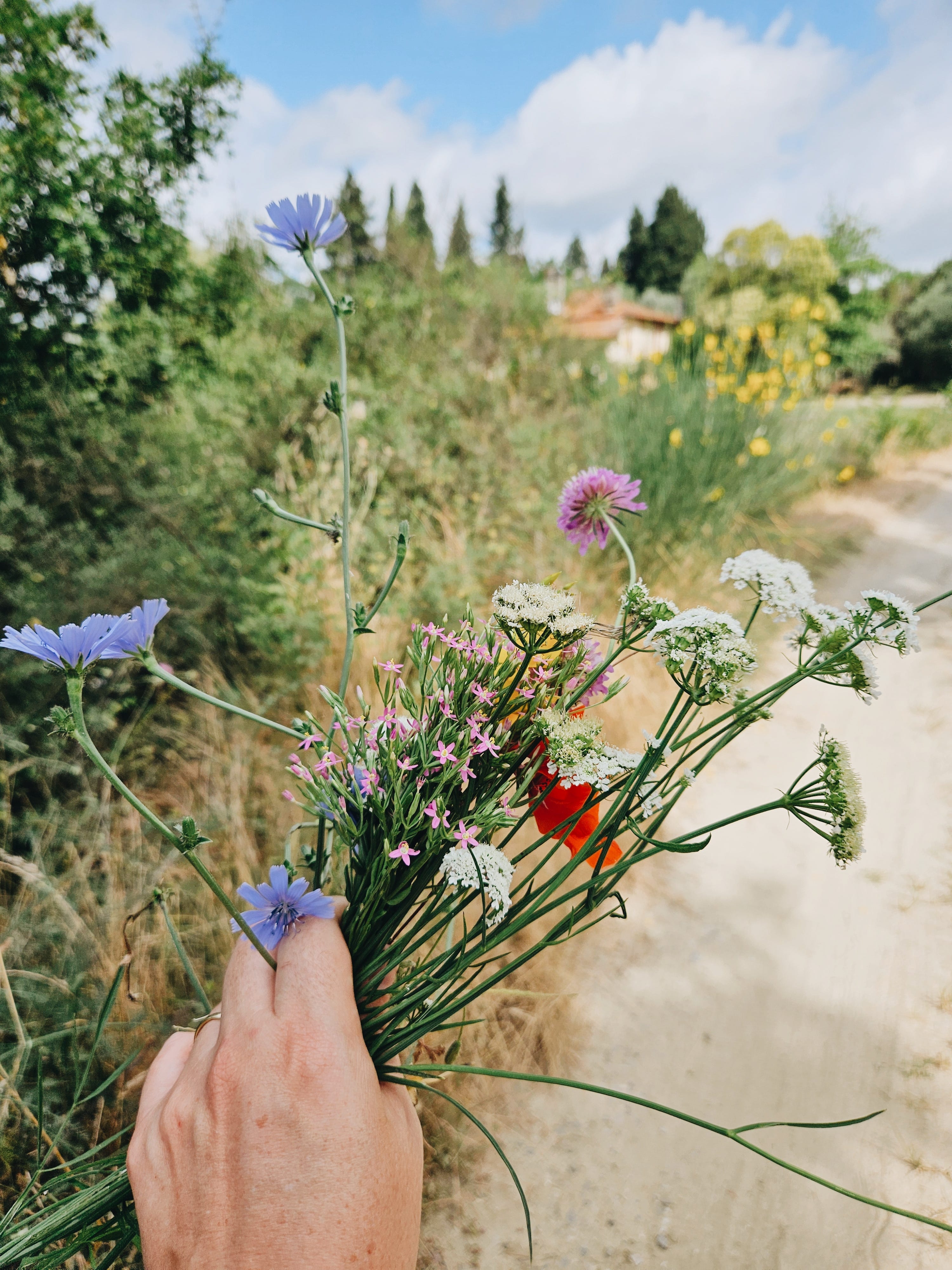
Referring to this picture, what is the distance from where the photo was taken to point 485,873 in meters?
0.71

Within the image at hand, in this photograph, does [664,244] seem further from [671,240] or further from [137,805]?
[137,805]

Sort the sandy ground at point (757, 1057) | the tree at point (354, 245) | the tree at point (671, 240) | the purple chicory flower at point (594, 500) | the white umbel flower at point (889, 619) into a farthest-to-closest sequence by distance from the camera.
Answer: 1. the tree at point (671, 240)
2. the tree at point (354, 245)
3. the sandy ground at point (757, 1057)
4. the purple chicory flower at point (594, 500)
5. the white umbel flower at point (889, 619)

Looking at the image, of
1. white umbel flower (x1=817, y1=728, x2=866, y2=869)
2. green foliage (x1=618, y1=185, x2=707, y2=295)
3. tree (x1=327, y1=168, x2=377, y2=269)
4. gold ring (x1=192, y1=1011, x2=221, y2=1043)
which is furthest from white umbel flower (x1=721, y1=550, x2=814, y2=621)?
green foliage (x1=618, y1=185, x2=707, y2=295)

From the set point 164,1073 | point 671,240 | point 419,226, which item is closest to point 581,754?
point 164,1073

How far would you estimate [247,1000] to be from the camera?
2.46ft

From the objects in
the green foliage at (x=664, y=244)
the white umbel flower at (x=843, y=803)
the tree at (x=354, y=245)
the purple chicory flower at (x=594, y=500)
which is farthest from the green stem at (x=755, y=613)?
the green foliage at (x=664, y=244)

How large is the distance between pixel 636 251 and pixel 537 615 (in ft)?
148

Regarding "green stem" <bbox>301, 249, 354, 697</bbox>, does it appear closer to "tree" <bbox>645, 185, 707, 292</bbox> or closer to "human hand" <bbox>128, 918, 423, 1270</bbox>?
"human hand" <bbox>128, 918, 423, 1270</bbox>

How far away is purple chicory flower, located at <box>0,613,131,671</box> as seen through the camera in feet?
2.16

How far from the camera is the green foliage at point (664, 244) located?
120 feet

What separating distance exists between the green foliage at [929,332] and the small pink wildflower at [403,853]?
1282 cm

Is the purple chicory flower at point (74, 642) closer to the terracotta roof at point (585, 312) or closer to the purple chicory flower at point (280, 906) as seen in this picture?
the purple chicory flower at point (280, 906)

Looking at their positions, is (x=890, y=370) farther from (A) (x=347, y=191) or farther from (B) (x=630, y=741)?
(B) (x=630, y=741)

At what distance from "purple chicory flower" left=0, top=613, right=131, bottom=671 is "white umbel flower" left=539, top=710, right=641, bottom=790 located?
457 mm
